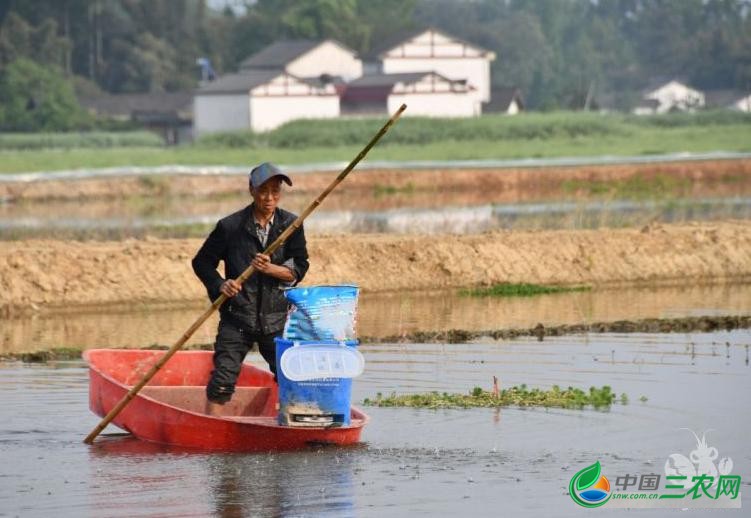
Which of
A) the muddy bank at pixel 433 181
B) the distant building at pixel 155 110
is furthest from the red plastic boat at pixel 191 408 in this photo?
the distant building at pixel 155 110

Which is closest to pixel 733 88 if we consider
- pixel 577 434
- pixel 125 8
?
pixel 125 8

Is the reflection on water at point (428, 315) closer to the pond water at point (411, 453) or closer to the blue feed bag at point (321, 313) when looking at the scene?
the pond water at point (411, 453)

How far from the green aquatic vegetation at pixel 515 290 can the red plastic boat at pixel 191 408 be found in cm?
900

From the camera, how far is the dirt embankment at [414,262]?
2152 centimetres

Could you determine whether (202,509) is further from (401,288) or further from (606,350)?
(401,288)

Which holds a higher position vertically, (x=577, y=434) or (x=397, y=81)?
(x=397, y=81)

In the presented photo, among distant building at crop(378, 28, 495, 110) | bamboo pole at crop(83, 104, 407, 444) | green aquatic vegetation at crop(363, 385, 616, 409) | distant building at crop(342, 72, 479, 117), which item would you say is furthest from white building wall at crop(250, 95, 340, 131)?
bamboo pole at crop(83, 104, 407, 444)

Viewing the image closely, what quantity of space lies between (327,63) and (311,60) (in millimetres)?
1421

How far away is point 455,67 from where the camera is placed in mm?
88875

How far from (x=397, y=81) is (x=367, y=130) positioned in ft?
45.8

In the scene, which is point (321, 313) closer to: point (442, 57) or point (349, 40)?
point (442, 57)

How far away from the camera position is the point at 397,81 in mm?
79188

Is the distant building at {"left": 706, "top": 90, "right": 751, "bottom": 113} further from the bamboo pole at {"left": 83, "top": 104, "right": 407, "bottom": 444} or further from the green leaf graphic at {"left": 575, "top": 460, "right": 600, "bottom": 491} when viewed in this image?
the green leaf graphic at {"left": 575, "top": 460, "right": 600, "bottom": 491}

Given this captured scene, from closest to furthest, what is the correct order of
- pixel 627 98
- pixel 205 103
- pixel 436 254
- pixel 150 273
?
pixel 150 273, pixel 436 254, pixel 205 103, pixel 627 98
